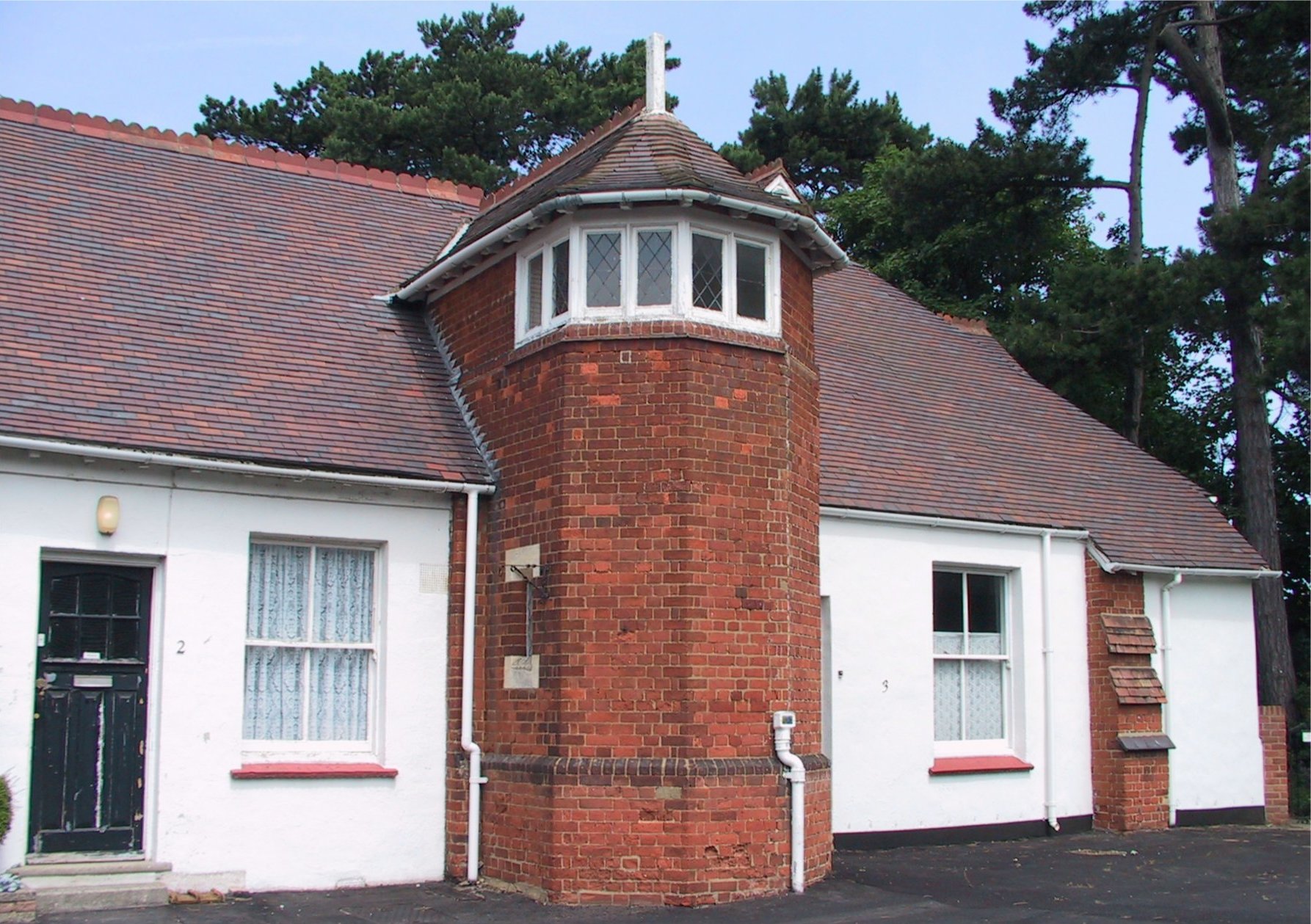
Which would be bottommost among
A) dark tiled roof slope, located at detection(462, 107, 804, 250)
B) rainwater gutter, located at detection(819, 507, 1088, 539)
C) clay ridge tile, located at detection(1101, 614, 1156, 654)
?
clay ridge tile, located at detection(1101, 614, 1156, 654)

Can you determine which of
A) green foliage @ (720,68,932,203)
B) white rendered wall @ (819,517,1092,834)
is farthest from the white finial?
green foliage @ (720,68,932,203)

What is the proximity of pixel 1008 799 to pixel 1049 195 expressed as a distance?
15816 mm

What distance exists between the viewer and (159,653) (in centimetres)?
1108

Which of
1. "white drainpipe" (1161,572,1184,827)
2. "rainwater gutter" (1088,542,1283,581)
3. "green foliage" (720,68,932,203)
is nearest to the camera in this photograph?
"rainwater gutter" (1088,542,1283,581)

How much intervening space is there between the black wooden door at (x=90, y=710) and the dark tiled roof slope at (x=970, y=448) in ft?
22.4

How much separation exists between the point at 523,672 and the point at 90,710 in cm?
340

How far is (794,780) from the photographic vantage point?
11.3m

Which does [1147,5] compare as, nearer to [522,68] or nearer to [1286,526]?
[1286,526]

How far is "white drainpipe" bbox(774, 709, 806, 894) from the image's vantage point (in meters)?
11.3

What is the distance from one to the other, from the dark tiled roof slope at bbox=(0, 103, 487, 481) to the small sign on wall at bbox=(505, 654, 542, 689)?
5.66 ft

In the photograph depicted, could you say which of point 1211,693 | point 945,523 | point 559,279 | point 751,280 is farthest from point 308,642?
point 1211,693

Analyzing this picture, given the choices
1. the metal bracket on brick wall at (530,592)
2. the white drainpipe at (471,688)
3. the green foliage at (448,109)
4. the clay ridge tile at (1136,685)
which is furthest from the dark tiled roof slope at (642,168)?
the green foliage at (448,109)

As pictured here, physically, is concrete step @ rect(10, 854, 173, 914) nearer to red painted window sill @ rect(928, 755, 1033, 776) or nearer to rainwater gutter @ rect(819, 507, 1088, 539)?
rainwater gutter @ rect(819, 507, 1088, 539)

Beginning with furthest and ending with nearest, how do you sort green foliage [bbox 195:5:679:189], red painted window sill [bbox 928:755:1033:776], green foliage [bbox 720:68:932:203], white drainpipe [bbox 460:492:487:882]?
green foliage [bbox 720:68:932:203] → green foliage [bbox 195:5:679:189] → red painted window sill [bbox 928:755:1033:776] → white drainpipe [bbox 460:492:487:882]
